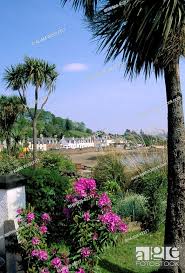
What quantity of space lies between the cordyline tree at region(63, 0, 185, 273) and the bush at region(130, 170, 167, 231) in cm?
324

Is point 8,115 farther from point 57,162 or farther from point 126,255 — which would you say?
point 126,255

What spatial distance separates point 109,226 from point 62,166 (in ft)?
38.7

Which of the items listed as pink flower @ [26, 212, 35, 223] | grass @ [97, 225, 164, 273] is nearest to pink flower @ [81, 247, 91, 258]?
pink flower @ [26, 212, 35, 223]

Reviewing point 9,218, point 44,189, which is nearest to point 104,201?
point 9,218

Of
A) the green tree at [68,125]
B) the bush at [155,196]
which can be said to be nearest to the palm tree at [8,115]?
the bush at [155,196]

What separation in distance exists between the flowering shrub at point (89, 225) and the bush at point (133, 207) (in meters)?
4.64

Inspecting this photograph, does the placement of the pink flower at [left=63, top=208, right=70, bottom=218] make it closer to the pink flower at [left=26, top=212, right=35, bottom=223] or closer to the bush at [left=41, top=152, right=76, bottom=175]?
the pink flower at [left=26, top=212, right=35, bottom=223]

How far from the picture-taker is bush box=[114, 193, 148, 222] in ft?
31.8

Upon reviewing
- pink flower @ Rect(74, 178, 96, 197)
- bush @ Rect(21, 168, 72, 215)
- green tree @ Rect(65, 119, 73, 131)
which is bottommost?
bush @ Rect(21, 168, 72, 215)

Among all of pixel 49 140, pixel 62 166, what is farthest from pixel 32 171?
pixel 49 140

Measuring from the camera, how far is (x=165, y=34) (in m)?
5.52

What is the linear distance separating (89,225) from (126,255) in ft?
9.91

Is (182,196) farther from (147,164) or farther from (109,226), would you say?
(147,164)

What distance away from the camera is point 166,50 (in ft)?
18.9
